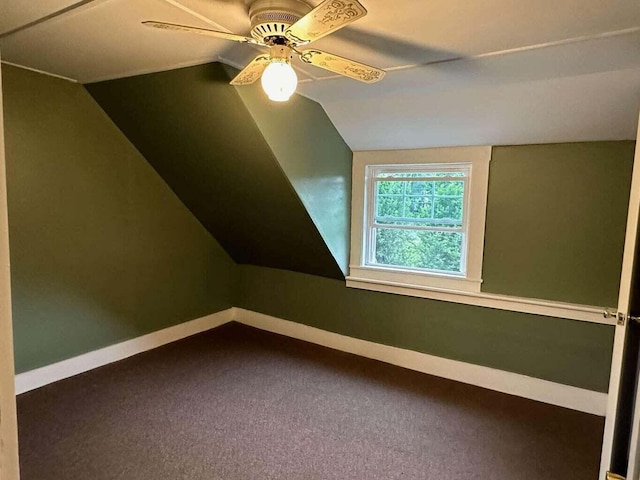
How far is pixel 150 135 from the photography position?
9.83ft

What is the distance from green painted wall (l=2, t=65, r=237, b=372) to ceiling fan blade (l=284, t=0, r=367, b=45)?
2.13 metres

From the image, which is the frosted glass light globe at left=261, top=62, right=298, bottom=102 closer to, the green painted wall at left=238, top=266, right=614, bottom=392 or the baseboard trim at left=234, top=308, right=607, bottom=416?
the green painted wall at left=238, top=266, right=614, bottom=392

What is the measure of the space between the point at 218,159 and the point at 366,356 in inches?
82.0

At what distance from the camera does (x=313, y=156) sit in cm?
301

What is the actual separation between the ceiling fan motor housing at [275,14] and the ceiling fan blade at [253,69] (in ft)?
0.46

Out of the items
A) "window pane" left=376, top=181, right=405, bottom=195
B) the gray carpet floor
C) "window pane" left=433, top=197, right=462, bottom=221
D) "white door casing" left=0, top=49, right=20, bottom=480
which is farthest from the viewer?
"window pane" left=376, top=181, right=405, bottom=195

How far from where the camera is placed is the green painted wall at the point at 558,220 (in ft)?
8.49

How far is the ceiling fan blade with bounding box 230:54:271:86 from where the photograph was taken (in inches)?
65.4

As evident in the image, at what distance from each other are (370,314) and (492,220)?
50.8 inches

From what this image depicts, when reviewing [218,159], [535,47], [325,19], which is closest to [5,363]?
[325,19]

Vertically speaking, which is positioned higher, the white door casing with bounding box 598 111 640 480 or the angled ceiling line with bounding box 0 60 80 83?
the angled ceiling line with bounding box 0 60 80 83

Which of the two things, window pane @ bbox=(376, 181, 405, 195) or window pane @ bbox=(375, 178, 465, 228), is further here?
window pane @ bbox=(376, 181, 405, 195)

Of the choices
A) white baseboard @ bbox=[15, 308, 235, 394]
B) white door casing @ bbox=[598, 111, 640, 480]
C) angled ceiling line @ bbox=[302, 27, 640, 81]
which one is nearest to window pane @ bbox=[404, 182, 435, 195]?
angled ceiling line @ bbox=[302, 27, 640, 81]

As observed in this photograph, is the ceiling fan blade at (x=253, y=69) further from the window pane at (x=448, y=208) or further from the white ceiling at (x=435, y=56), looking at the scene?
the window pane at (x=448, y=208)
